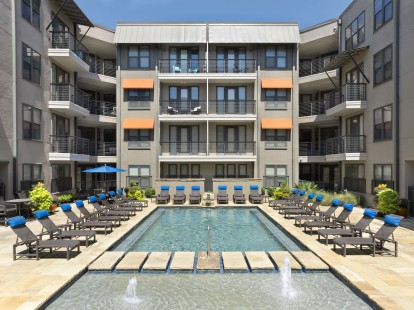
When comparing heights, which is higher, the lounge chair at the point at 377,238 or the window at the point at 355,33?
the window at the point at 355,33

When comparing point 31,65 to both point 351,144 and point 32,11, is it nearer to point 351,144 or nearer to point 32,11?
point 32,11

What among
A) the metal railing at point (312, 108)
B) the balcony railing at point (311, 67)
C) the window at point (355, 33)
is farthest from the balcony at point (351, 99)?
the balcony railing at point (311, 67)

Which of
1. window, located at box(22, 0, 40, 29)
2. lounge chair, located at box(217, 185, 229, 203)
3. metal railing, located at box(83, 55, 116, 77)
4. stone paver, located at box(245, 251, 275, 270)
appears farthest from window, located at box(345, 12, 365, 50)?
window, located at box(22, 0, 40, 29)

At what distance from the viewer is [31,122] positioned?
69.4ft

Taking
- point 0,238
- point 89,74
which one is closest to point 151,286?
point 0,238

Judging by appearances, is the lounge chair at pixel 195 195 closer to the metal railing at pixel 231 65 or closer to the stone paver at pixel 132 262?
the metal railing at pixel 231 65

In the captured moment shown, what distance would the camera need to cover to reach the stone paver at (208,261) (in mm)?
9305

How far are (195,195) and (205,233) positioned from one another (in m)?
9.90

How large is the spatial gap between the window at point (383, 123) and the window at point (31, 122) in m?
24.3

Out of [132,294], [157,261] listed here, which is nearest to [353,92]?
[157,261]

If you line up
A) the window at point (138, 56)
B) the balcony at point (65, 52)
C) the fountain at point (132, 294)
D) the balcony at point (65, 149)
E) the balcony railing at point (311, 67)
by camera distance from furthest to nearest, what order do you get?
the balcony railing at point (311, 67) < the window at point (138, 56) < the balcony at point (65, 149) < the balcony at point (65, 52) < the fountain at point (132, 294)

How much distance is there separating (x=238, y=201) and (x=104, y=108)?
16.9 m

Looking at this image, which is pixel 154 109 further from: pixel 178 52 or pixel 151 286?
pixel 151 286

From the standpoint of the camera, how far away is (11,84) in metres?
Result: 19.0
